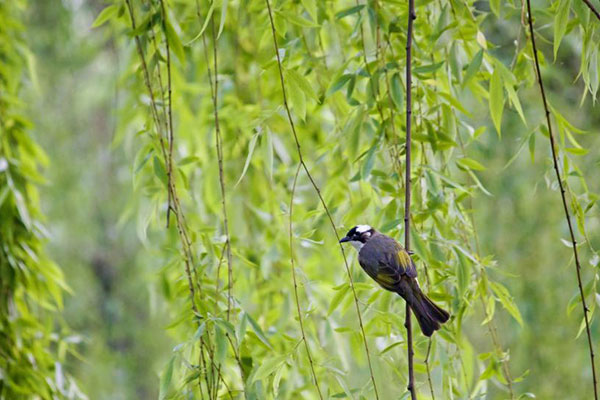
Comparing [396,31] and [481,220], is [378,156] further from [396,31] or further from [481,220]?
[481,220]

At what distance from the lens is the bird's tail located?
1.29m

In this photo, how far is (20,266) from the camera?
6.83 ft

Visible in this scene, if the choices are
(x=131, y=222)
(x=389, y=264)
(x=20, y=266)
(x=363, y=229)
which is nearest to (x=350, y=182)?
(x=363, y=229)

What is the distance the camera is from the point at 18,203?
6.75 feet

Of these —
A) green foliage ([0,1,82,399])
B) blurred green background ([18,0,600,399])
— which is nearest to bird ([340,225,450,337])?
blurred green background ([18,0,600,399])

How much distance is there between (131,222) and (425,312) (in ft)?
11.1

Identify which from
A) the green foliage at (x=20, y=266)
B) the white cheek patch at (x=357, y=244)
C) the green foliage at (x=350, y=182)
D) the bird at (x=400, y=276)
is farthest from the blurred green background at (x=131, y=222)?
the bird at (x=400, y=276)

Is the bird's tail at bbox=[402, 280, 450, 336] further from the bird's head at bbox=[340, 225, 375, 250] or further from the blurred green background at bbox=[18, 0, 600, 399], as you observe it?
the blurred green background at bbox=[18, 0, 600, 399]

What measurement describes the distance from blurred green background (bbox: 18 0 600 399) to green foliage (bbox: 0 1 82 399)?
0.41 feet

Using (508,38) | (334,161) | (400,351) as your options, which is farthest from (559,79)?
(400,351)

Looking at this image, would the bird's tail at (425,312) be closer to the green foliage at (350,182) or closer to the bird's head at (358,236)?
the green foliage at (350,182)

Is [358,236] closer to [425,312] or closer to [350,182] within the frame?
[350,182]

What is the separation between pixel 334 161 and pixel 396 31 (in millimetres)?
479

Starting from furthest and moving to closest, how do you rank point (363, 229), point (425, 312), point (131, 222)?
point (131, 222) < point (363, 229) < point (425, 312)
